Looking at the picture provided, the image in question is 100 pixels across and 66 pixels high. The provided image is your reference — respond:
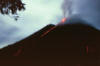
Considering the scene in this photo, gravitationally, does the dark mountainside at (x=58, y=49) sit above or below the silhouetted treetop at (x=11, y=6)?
below

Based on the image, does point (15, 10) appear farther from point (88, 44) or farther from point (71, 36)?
point (88, 44)

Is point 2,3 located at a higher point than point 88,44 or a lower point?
higher

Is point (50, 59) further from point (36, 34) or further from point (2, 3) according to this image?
point (2, 3)

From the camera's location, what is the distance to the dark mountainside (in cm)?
1398

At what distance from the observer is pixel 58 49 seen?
14367 millimetres

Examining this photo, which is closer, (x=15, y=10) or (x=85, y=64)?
(x=85, y=64)

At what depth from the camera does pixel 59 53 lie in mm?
14180

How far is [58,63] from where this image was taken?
1389cm

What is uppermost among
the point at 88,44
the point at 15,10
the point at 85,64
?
the point at 15,10

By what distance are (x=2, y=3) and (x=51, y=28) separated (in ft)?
11.2

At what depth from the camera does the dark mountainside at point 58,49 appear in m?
14.0

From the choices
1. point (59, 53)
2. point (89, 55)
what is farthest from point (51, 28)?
point (89, 55)

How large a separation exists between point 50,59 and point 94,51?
256 cm

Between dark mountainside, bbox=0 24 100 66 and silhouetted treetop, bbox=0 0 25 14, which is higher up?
silhouetted treetop, bbox=0 0 25 14
